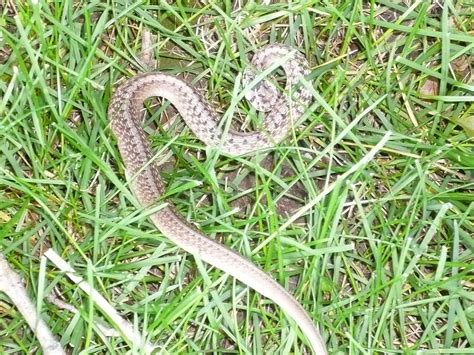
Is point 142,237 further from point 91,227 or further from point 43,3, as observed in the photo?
point 43,3

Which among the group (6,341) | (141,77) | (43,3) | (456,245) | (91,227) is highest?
(43,3)

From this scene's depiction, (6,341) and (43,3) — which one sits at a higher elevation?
(43,3)

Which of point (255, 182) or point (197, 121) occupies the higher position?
point (197, 121)

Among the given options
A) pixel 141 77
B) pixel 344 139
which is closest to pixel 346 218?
pixel 344 139

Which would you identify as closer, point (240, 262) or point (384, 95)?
point (240, 262)
